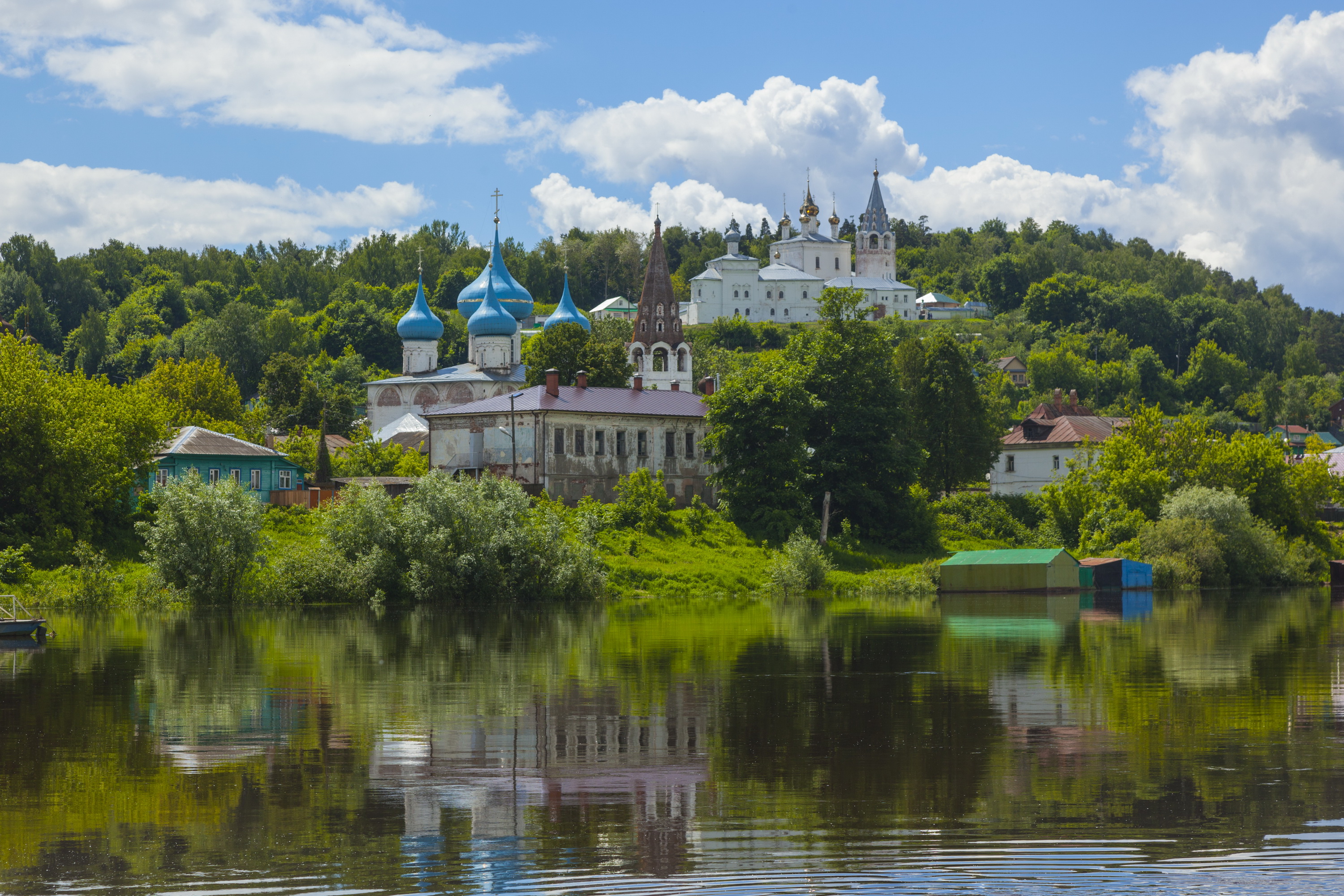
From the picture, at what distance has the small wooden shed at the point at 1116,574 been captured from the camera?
61188 millimetres

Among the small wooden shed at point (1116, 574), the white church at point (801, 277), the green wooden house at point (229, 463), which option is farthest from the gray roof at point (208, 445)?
the white church at point (801, 277)

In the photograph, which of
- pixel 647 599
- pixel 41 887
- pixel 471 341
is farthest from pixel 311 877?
pixel 471 341

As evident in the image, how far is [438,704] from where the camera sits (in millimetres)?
21500

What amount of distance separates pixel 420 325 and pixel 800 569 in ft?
169

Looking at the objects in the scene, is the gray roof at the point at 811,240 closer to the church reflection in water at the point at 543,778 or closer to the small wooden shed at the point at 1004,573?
the small wooden shed at the point at 1004,573

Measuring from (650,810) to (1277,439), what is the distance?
65.0 meters

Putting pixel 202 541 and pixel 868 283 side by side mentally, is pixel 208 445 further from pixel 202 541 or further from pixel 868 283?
pixel 868 283

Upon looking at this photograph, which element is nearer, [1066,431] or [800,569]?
[800,569]

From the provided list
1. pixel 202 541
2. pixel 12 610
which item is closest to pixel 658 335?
pixel 202 541

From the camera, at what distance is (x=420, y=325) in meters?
102

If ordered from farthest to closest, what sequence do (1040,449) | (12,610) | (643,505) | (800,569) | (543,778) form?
1. (1040,449)
2. (643,505)
3. (800,569)
4. (12,610)
5. (543,778)

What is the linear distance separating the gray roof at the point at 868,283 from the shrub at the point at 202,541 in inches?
5322

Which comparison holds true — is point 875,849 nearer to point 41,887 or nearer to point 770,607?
point 41,887

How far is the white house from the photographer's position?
8969cm
